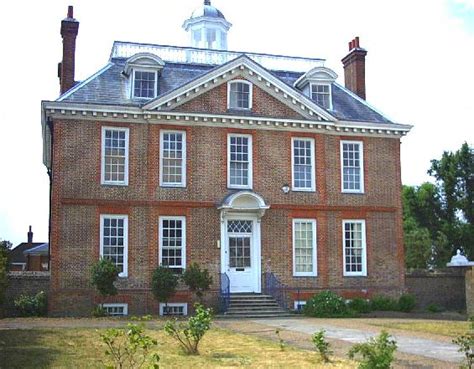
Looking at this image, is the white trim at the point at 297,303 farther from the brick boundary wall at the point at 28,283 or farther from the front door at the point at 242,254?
the brick boundary wall at the point at 28,283

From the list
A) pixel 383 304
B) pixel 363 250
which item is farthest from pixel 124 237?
pixel 383 304

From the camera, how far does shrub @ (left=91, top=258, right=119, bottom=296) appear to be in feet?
79.1

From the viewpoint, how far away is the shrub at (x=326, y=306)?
82.0ft

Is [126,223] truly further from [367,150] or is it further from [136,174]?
[367,150]

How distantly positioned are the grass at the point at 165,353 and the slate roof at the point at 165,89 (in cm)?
1192

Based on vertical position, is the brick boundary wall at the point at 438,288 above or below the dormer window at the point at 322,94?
below

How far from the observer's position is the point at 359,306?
86.7ft

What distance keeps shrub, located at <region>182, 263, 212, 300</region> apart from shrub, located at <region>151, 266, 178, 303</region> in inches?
18.0

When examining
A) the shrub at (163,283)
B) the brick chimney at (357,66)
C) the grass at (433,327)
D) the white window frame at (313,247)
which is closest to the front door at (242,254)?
the white window frame at (313,247)

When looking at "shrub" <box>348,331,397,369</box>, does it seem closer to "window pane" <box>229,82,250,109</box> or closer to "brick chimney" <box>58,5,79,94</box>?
"window pane" <box>229,82,250,109</box>

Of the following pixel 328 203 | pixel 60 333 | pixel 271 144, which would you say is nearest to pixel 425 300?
pixel 328 203

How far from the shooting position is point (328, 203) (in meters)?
28.8

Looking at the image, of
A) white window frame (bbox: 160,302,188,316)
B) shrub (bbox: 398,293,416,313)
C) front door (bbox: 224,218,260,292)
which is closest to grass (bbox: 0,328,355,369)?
white window frame (bbox: 160,302,188,316)

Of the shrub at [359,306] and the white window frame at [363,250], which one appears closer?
the shrub at [359,306]
